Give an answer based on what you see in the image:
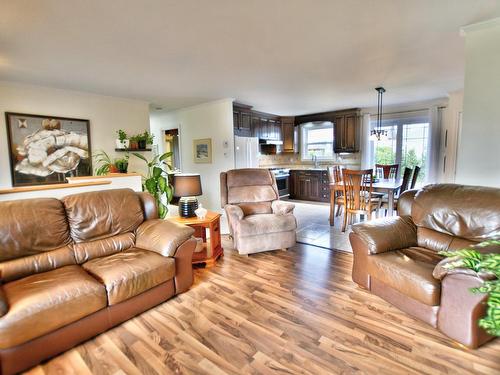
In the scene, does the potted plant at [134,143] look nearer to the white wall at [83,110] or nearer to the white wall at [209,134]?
the white wall at [83,110]

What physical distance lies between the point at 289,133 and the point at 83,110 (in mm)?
5249

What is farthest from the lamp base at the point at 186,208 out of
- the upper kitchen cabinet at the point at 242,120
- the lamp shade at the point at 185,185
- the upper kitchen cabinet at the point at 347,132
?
the upper kitchen cabinet at the point at 347,132

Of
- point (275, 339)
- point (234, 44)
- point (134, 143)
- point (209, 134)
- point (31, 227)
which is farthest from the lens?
point (209, 134)

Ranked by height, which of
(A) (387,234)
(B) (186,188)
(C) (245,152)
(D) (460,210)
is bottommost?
(A) (387,234)

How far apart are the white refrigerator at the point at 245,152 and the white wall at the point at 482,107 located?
12.9ft

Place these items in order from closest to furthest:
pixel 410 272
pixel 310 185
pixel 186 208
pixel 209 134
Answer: pixel 410 272, pixel 186 208, pixel 209 134, pixel 310 185

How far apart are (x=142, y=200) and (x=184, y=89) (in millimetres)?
2396

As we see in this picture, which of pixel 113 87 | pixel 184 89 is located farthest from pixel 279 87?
pixel 113 87

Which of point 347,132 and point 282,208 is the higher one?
point 347,132

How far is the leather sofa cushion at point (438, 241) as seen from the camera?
219 centimetres

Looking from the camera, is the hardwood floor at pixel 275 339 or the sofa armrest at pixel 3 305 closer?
the sofa armrest at pixel 3 305

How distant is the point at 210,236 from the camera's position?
3.13 m

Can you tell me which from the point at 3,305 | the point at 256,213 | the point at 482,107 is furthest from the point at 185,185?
the point at 482,107

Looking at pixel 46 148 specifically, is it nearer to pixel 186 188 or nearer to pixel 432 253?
pixel 186 188
